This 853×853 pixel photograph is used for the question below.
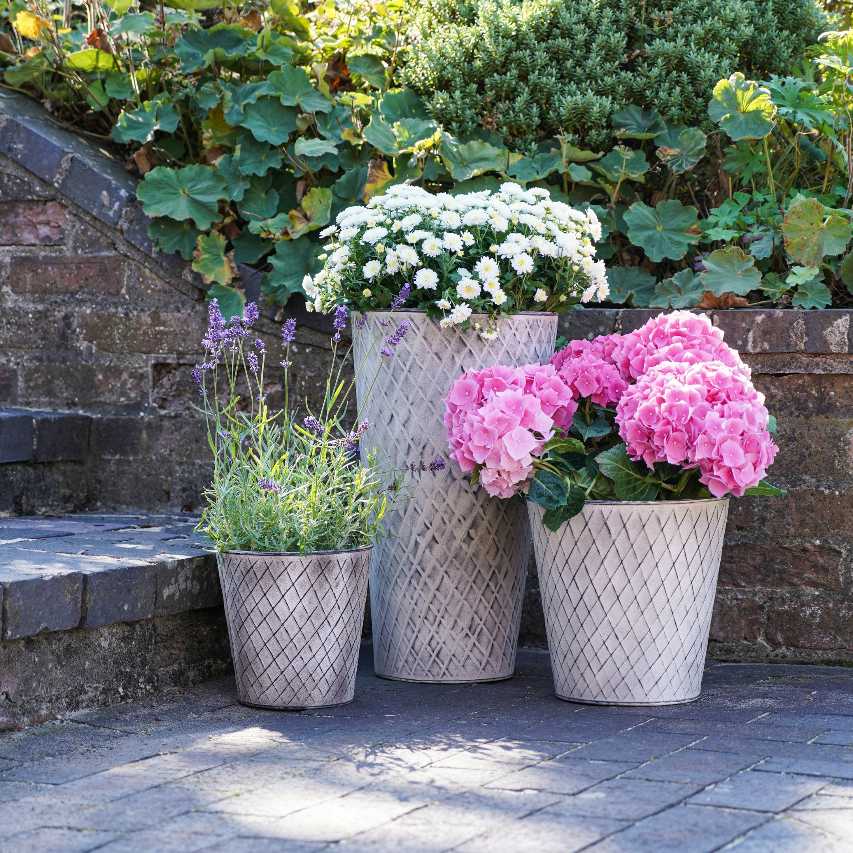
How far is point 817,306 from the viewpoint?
395 cm

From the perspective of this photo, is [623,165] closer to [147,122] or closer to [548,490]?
[548,490]

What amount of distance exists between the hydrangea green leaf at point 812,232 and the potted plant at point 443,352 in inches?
28.0

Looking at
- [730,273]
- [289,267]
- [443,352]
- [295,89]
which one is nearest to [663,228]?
[730,273]

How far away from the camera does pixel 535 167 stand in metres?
4.29

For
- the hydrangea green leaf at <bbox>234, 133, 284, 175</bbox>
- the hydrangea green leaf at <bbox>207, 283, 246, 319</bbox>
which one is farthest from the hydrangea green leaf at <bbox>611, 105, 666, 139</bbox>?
the hydrangea green leaf at <bbox>207, 283, 246, 319</bbox>

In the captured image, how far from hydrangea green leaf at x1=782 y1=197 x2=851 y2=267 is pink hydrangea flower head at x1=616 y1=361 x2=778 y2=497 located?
912mm

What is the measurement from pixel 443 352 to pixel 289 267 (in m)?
0.98

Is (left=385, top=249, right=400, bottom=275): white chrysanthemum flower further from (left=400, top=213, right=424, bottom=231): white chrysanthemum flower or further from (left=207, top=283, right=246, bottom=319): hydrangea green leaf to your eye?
(left=207, top=283, right=246, bottom=319): hydrangea green leaf

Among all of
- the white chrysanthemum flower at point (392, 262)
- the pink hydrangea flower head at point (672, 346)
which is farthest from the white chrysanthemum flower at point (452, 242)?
the pink hydrangea flower head at point (672, 346)

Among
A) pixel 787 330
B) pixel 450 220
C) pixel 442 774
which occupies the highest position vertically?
pixel 450 220

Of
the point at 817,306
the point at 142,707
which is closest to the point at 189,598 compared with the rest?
the point at 142,707

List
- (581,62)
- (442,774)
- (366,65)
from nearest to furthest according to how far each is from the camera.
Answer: (442,774) < (581,62) < (366,65)

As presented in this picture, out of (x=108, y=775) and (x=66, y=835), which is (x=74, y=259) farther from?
(x=66, y=835)

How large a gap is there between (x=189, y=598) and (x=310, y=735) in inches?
24.8
